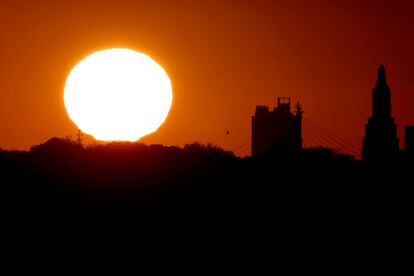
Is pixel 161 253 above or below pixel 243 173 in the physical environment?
below

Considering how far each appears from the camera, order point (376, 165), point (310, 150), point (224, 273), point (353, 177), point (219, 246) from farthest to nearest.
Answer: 1. point (310, 150)
2. point (376, 165)
3. point (353, 177)
4. point (219, 246)
5. point (224, 273)

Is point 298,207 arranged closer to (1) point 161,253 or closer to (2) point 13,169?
(1) point 161,253

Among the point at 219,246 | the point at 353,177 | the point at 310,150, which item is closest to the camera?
the point at 219,246

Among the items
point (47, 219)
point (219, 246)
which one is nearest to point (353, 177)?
point (219, 246)

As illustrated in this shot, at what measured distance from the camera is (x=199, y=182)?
90.2 m

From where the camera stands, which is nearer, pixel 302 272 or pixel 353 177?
pixel 302 272

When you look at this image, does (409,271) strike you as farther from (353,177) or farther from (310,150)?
(310,150)

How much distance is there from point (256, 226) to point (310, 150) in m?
35.9

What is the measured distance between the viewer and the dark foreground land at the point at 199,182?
81.4 metres

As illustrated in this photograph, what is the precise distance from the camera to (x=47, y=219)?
252 feet

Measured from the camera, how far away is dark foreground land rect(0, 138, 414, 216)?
8138cm

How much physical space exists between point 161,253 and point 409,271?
60.3 feet

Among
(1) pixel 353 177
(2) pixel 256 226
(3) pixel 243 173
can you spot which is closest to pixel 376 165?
(1) pixel 353 177

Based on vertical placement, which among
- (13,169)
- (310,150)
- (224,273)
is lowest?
(224,273)
